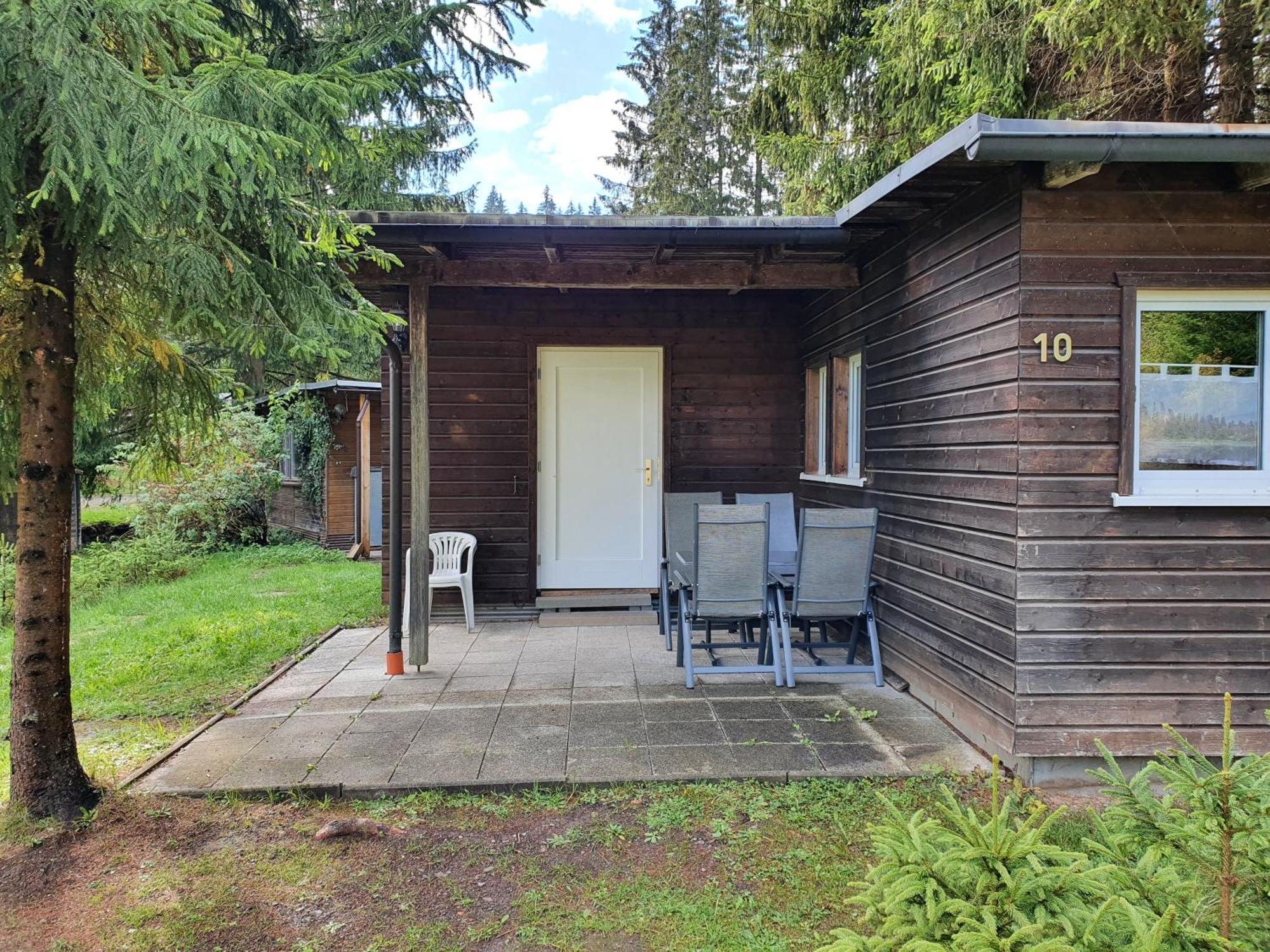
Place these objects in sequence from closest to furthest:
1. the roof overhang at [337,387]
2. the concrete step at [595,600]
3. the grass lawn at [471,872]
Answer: the grass lawn at [471,872] → the concrete step at [595,600] → the roof overhang at [337,387]

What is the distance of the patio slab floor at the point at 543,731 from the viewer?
2717 millimetres

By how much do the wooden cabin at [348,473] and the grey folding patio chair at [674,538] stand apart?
18.9 feet

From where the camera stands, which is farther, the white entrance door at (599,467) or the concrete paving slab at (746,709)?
the white entrance door at (599,467)

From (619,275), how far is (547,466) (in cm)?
195

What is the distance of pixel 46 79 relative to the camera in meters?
1.79

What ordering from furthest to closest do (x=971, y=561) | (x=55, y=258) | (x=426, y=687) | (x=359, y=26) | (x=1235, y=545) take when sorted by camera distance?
(x=359, y=26) → (x=426, y=687) → (x=971, y=561) → (x=1235, y=545) → (x=55, y=258)

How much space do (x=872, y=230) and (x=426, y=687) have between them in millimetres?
3473

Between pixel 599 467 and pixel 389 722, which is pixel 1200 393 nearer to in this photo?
pixel 389 722

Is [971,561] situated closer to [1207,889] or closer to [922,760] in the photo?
[922,760]

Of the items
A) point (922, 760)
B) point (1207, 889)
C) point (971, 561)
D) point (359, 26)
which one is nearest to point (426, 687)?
point (922, 760)

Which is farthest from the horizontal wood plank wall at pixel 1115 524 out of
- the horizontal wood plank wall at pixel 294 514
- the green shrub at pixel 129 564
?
the horizontal wood plank wall at pixel 294 514

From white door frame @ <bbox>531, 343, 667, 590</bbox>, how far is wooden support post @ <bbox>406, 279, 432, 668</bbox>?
1.62 metres

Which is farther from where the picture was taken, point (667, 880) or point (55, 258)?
point (55, 258)

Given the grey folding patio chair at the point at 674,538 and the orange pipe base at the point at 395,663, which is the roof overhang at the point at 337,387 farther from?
the orange pipe base at the point at 395,663
